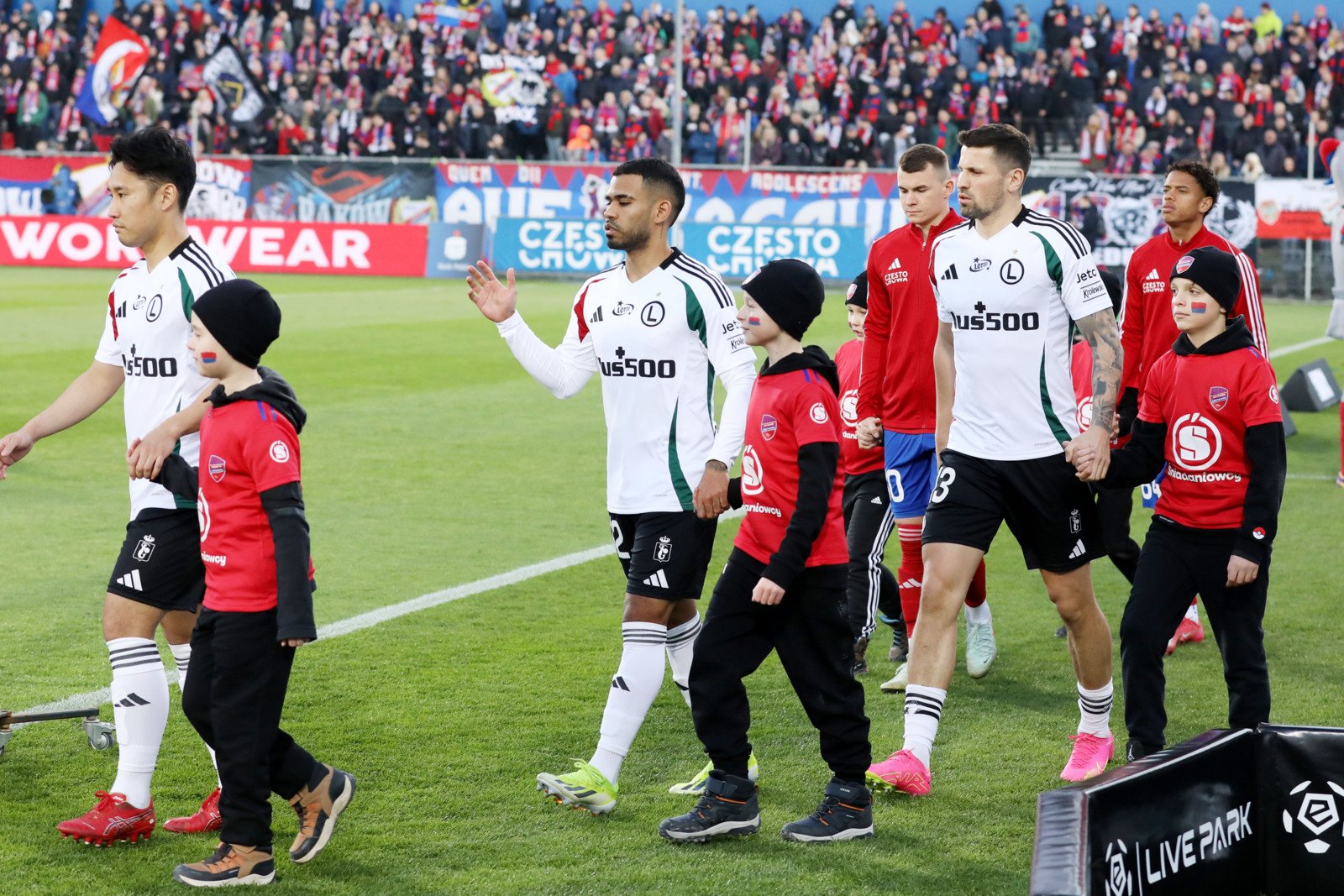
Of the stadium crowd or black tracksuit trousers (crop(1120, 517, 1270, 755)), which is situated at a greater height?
the stadium crowd

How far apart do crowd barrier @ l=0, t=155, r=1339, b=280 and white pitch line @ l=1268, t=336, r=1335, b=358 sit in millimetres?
4758

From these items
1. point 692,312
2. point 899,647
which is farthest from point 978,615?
point 692,312

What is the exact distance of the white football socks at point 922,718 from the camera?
5.15m

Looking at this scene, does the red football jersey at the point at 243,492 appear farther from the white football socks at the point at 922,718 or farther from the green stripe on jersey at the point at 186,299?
the white football socks at the point at 922,718

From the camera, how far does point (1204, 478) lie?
499 cm

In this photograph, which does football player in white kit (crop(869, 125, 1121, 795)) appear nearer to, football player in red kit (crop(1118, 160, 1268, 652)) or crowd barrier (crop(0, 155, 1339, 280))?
football player in red kit (crop(1118, 160, 1268, 652))

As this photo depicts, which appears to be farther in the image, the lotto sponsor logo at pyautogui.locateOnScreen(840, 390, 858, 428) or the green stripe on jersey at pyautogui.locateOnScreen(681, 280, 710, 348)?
the lotto sponsor logo at pyautogui.locateOnScreen(840, 390, 858, 428)

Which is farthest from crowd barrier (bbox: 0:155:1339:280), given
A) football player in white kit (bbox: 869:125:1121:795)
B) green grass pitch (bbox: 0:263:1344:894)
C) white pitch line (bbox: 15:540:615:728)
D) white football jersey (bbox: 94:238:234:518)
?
white football jersey (bbox: 94:238:234:518)

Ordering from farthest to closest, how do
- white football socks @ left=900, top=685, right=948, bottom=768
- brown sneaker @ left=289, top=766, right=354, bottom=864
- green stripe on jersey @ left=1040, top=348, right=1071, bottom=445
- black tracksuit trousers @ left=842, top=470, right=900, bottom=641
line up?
black tracksuit trousers @ left=842, top=470, right=900, bottom=641
green stripe on jersey @ left=1040, top=348, right=1071, bottom=445
white football socks @ left=900, top=685, right=948, bottom=768
brown sneaker @ left=289, top=766, right=354, bottom=864

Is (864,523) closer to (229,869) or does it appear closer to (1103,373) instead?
(1103,373)

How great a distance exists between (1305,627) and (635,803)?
3801mm

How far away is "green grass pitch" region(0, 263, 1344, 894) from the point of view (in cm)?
446

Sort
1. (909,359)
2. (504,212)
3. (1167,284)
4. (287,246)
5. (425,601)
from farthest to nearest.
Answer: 1. (287,246)
2. (504,212)
3. (425,601)
4. (1167,284)
5. (909,359)

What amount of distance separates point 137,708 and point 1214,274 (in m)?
3.45
